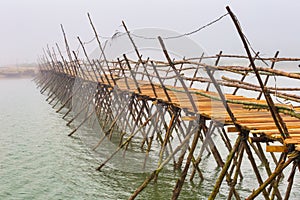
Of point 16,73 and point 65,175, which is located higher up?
point 65,175

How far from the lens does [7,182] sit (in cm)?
1103

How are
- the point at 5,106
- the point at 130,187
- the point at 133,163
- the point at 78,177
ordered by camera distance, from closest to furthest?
the point at 130,187 → the point at 78,177 → the point at 133,163 → the point at 5,106

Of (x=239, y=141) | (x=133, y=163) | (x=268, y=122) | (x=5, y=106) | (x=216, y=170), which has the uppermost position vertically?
(x=268, y=122)

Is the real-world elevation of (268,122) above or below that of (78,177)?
above

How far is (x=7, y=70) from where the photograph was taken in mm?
79312

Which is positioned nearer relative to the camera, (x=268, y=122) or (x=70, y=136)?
(x=268, y=122)

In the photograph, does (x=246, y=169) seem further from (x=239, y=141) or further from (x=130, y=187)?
(x=239, y=141)

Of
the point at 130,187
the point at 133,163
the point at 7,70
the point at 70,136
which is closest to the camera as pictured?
the point at 130,187

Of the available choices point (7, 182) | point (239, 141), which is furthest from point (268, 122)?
point (7, 182)

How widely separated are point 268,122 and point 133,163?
7.21 meters

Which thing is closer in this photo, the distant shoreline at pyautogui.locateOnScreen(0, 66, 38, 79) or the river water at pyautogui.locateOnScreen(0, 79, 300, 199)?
the river water at pyautogui.locateOnScreen(0, 79, 300, 199)

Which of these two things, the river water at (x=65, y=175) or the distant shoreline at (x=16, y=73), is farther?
the distant shoreline at (x=16, y=73)

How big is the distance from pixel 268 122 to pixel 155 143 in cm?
995

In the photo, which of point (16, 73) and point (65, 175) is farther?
point (16, 73)
